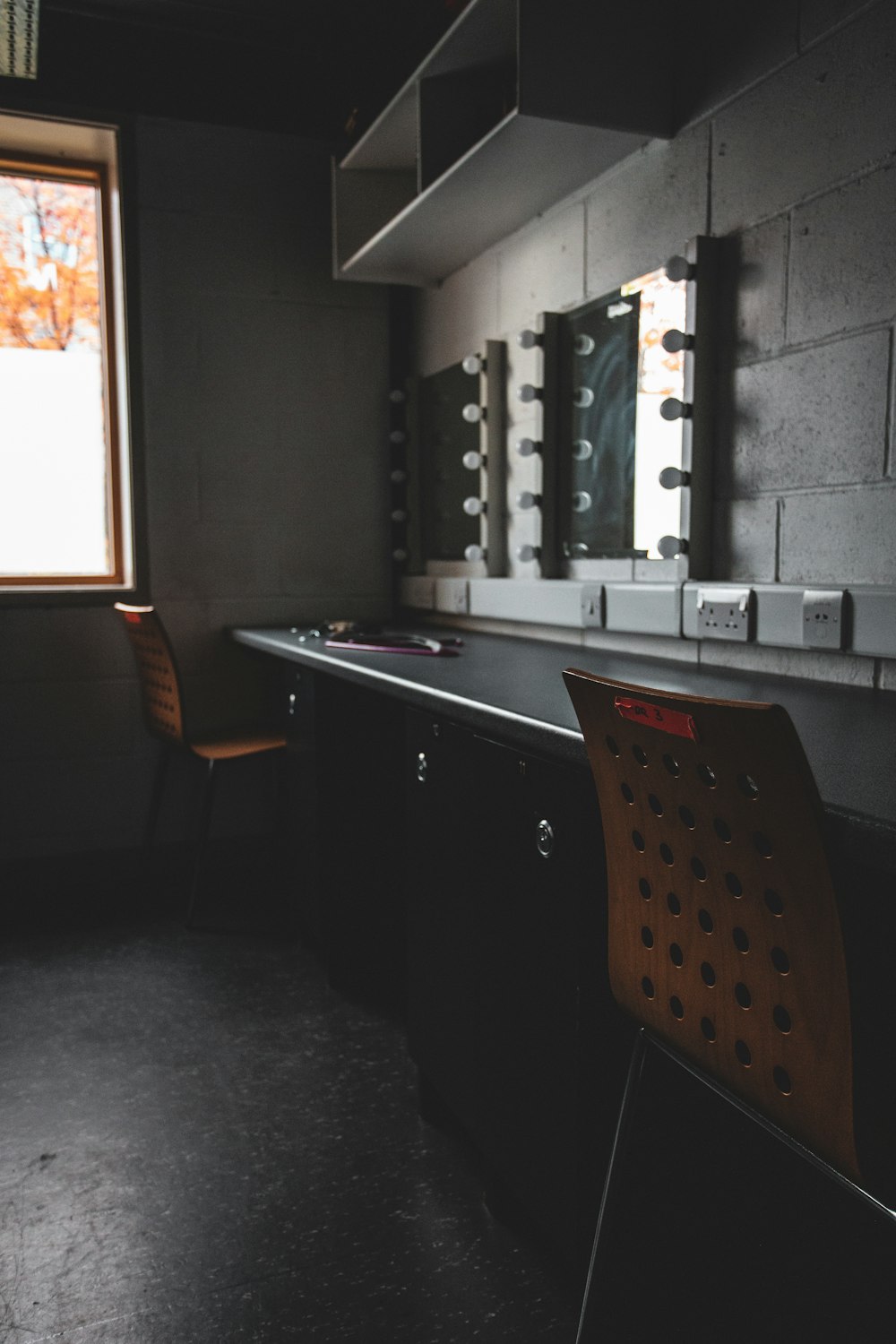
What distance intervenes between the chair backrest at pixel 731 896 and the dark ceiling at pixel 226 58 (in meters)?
2.63

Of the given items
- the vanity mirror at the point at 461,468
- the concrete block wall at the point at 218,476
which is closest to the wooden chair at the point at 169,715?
the concrete block wall at the point at 218,476

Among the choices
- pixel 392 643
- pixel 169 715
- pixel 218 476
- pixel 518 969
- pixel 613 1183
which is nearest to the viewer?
pixel 613 1183

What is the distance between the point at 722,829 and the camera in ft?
2.98

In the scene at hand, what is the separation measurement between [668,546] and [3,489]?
7.33 ft

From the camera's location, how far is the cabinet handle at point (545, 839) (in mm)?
1392

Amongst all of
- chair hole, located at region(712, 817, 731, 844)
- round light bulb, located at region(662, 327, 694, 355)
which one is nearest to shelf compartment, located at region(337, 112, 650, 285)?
round light bulb, located at region(662, 327, 694, 355)

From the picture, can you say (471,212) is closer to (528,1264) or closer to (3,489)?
(3,489)

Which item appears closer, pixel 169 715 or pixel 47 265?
pixel 169 715

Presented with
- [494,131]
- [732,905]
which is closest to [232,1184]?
[732,905]

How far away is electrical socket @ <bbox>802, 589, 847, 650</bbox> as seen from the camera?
1.68 meters

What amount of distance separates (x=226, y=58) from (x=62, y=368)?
1.11 metres

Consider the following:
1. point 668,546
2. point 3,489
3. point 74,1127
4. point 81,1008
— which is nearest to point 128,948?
point 81,1008

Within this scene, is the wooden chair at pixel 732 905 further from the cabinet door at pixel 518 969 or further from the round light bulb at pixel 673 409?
the round light bulb at pixel 673 409

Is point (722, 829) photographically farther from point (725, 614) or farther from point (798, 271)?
point (798, 271)
